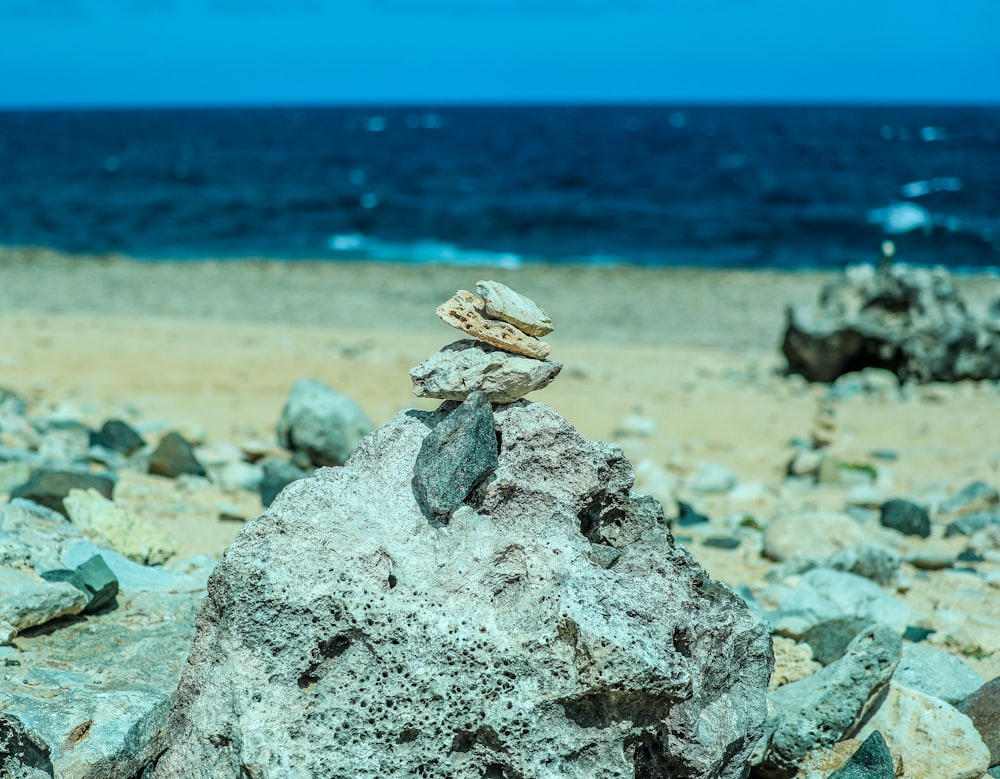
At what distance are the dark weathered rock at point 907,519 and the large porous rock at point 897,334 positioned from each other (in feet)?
15.8

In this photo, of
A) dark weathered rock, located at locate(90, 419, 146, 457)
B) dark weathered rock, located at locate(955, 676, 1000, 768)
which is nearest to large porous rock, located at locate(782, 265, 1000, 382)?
dark weathered rock, located at locate(90, 419, 146, 457)

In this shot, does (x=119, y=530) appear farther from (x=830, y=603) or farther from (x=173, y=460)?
(x=830, y=603)

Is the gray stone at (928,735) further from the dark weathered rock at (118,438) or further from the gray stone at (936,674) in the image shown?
the dark weathered rock at (118,438)

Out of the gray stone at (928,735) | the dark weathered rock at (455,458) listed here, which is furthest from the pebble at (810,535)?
the dark weathered rock at (455,458)

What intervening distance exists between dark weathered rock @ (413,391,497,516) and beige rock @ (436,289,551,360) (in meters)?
0.24

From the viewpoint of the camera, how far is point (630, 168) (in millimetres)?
39531

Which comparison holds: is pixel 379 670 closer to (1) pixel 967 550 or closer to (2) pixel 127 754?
(2) pixel 127 754

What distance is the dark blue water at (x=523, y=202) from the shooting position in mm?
23375

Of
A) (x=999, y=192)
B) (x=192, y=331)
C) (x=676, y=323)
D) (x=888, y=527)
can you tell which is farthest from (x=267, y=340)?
(x=999, y=192)

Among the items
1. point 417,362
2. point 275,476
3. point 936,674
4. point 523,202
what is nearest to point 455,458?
point 936,674

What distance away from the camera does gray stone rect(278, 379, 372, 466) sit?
707 cm

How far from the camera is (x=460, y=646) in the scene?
8.09 feet

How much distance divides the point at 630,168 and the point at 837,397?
3057 cm

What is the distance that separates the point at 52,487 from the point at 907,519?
4.68m
